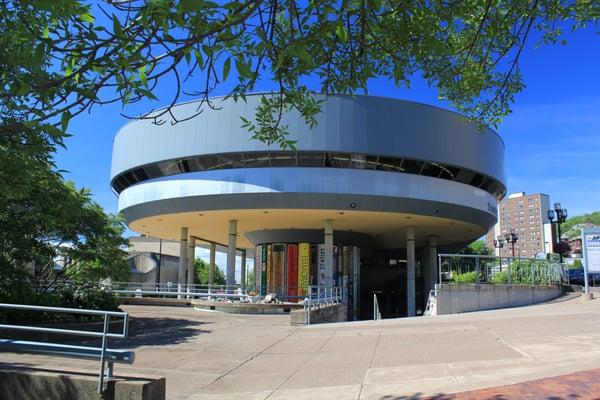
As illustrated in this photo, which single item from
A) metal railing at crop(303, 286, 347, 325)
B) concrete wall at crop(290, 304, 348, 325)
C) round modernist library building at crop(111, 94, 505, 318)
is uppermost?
round modernist library building at crop(111, 94, 505, 318)

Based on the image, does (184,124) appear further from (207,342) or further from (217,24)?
(217,24)

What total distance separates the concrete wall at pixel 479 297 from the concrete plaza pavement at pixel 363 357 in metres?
5.33

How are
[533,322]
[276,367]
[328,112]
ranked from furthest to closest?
[328,112]
[533,322]
[276,367]

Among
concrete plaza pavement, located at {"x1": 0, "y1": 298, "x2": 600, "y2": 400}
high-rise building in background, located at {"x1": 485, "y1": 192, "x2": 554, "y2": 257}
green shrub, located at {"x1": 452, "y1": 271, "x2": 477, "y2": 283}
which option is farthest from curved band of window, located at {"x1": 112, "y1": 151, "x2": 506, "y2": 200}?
high-rise building in background, located at {"x1": 485, "y1": 192, "x2": 554, "y2": 257}

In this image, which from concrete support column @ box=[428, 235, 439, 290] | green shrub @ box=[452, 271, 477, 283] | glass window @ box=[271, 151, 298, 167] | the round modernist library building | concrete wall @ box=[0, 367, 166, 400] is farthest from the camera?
concrete support column @ box=[428, 235, 439, 290]

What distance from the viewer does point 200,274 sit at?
87.4 meters

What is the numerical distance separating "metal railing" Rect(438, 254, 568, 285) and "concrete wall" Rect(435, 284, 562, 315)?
2.60ft

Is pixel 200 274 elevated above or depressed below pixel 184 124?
below

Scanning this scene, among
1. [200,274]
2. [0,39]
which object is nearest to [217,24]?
[0,39]

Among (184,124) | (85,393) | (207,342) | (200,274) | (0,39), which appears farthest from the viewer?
(200,274)

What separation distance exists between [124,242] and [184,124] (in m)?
9.08

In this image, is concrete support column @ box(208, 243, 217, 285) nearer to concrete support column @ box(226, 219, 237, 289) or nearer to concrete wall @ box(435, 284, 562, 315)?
concrete support column @ box(226, 219, 237, 289)

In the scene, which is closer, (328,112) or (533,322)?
(533,322)

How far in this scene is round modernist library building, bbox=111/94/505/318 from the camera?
2873cm
